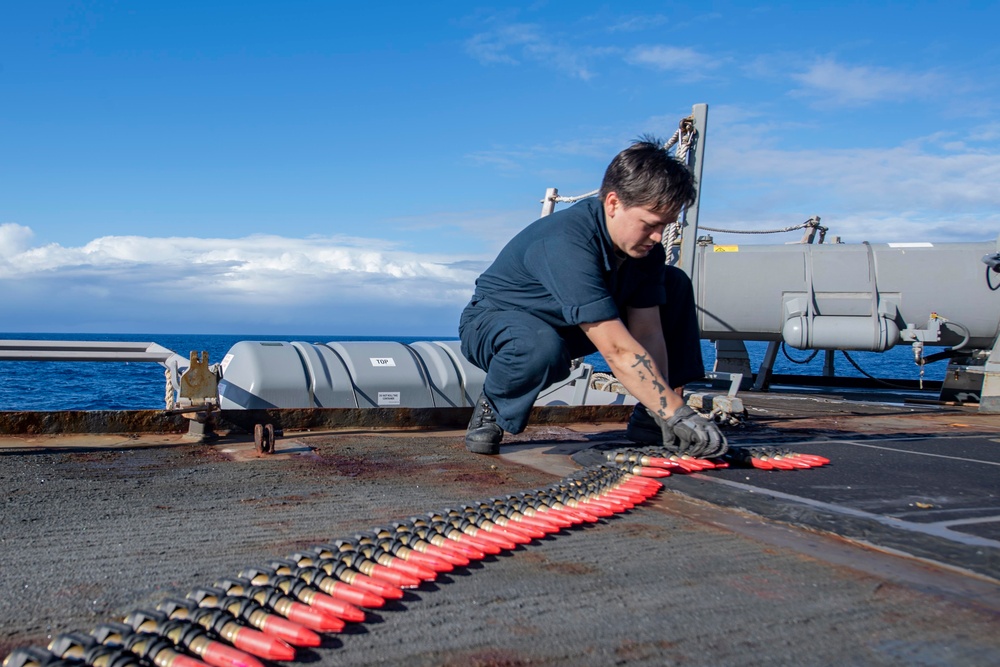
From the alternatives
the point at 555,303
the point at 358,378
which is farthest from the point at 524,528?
the point at 358,378

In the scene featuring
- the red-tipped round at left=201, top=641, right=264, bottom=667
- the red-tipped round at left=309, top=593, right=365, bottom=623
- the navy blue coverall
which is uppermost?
the navy blue coverall

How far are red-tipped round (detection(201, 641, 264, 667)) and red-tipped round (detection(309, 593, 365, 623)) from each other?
20 cm

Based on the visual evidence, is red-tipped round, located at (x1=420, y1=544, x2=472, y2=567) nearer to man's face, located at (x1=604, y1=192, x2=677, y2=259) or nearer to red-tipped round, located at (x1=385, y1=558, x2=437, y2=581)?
red-tipped round, located at (x1=385, y1=558, x2=437, y2=581)

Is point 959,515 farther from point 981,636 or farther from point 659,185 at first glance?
point 659,185

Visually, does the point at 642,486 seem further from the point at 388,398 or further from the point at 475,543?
the point at 388,398

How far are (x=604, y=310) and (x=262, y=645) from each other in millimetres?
1964

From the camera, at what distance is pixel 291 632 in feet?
4.55

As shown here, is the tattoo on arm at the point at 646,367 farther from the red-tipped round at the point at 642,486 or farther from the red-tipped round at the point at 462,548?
the red-tipped round at the point at 462,548

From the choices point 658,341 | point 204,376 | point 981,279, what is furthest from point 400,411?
point 981,279

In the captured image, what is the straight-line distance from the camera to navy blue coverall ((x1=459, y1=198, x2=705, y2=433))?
311 centimetres

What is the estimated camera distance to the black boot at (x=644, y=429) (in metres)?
3.75

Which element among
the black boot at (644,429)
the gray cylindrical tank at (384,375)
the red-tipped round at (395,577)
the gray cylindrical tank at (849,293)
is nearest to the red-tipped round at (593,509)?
the red-tipped round at (395,577)

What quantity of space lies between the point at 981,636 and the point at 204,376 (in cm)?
349

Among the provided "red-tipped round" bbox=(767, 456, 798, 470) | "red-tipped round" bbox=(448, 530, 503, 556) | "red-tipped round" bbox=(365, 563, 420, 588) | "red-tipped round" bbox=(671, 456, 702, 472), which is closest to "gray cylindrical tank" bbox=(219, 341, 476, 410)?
"red-tipped round" bbox=(671, 456, 702, 472)
